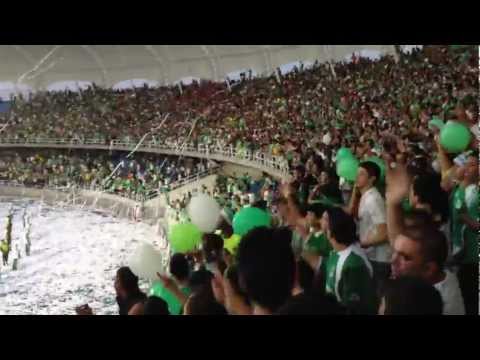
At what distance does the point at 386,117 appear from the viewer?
10.6 m

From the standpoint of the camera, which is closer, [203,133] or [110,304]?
[110,304]

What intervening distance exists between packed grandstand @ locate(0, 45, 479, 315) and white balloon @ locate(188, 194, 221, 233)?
0.01 m

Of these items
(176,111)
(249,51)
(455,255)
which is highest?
(249,51)

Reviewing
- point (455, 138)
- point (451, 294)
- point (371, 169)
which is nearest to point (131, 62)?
point (455, 138)

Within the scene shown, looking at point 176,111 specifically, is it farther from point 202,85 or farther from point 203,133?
point 203,133

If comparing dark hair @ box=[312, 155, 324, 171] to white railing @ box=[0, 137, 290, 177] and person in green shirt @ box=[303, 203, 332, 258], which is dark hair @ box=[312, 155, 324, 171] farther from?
white railing @ box=[0, 137, 290, 177]

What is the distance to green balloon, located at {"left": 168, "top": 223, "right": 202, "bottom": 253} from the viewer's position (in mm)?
4508

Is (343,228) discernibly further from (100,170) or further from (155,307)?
(100,170)

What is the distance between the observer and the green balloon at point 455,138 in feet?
13.4

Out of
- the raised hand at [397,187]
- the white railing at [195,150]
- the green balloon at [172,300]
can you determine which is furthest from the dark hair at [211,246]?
the white railing at [195,150]

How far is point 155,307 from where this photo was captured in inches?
110
